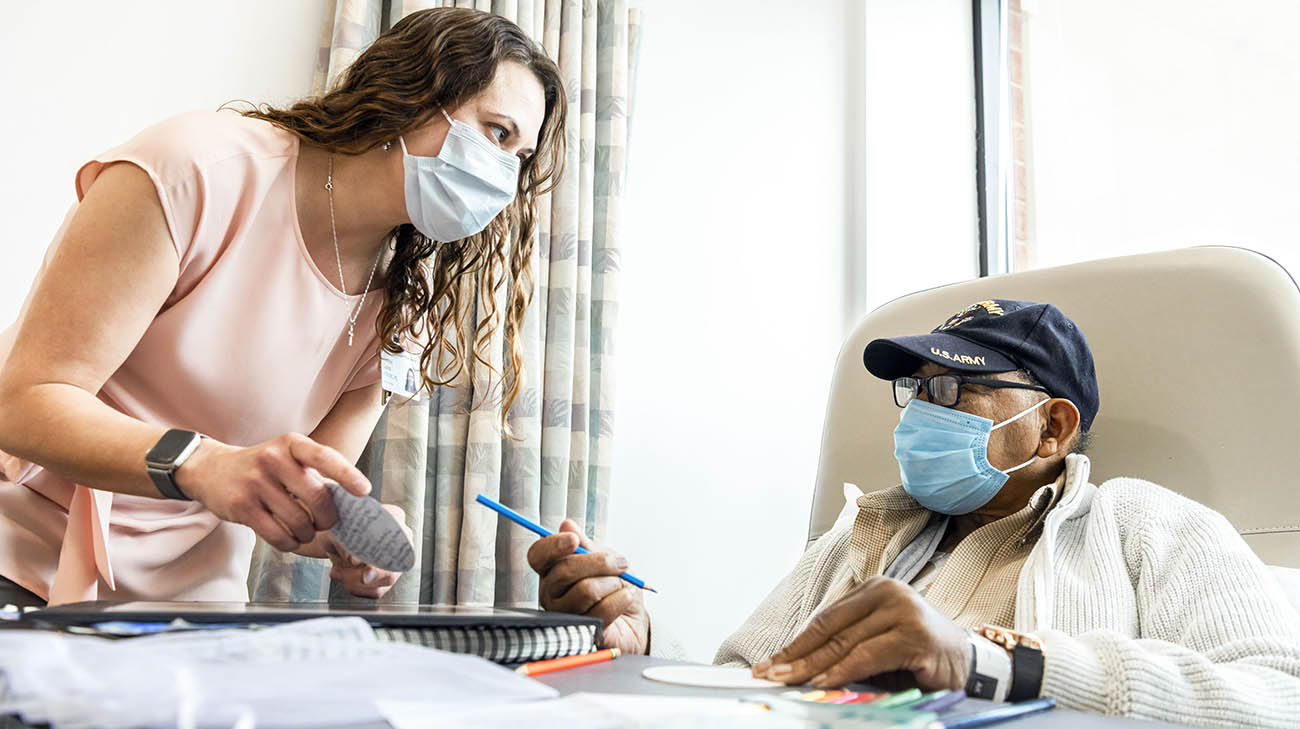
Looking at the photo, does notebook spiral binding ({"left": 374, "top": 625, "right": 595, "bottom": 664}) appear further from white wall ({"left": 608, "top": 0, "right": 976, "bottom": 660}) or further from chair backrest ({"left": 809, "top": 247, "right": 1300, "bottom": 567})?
white wall ({"left": 608, "top": 0, "right": 976, "bottom": 660})

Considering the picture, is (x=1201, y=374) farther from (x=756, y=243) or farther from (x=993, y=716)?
(x=756, y=243)

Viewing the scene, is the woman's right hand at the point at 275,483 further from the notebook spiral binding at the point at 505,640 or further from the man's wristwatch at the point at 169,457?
the notebook spiral binding at the point at 505,640

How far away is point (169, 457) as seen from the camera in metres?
0.82

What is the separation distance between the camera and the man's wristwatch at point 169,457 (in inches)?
32.1

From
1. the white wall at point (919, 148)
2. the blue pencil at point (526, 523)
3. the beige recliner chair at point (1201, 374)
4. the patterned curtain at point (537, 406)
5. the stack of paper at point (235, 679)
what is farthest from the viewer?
the white wall at point (919, 148)

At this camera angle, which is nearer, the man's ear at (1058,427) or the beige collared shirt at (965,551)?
the beige collared shirt at (965,551)

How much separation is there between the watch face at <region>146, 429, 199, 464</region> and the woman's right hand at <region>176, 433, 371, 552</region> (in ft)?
0.04

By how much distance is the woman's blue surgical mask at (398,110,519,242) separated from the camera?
4.08 feet

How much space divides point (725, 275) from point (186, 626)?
2135mm

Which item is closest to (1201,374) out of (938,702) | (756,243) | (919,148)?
(938,702)

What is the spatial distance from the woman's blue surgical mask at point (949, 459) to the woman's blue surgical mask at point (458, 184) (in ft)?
2.20

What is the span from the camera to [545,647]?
2.35 ft

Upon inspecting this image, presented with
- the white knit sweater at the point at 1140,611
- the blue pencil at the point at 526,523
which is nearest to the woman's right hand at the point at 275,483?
the blue pencil at the point at 526,523

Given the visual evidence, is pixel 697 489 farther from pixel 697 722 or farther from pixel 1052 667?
pixel 697 722
